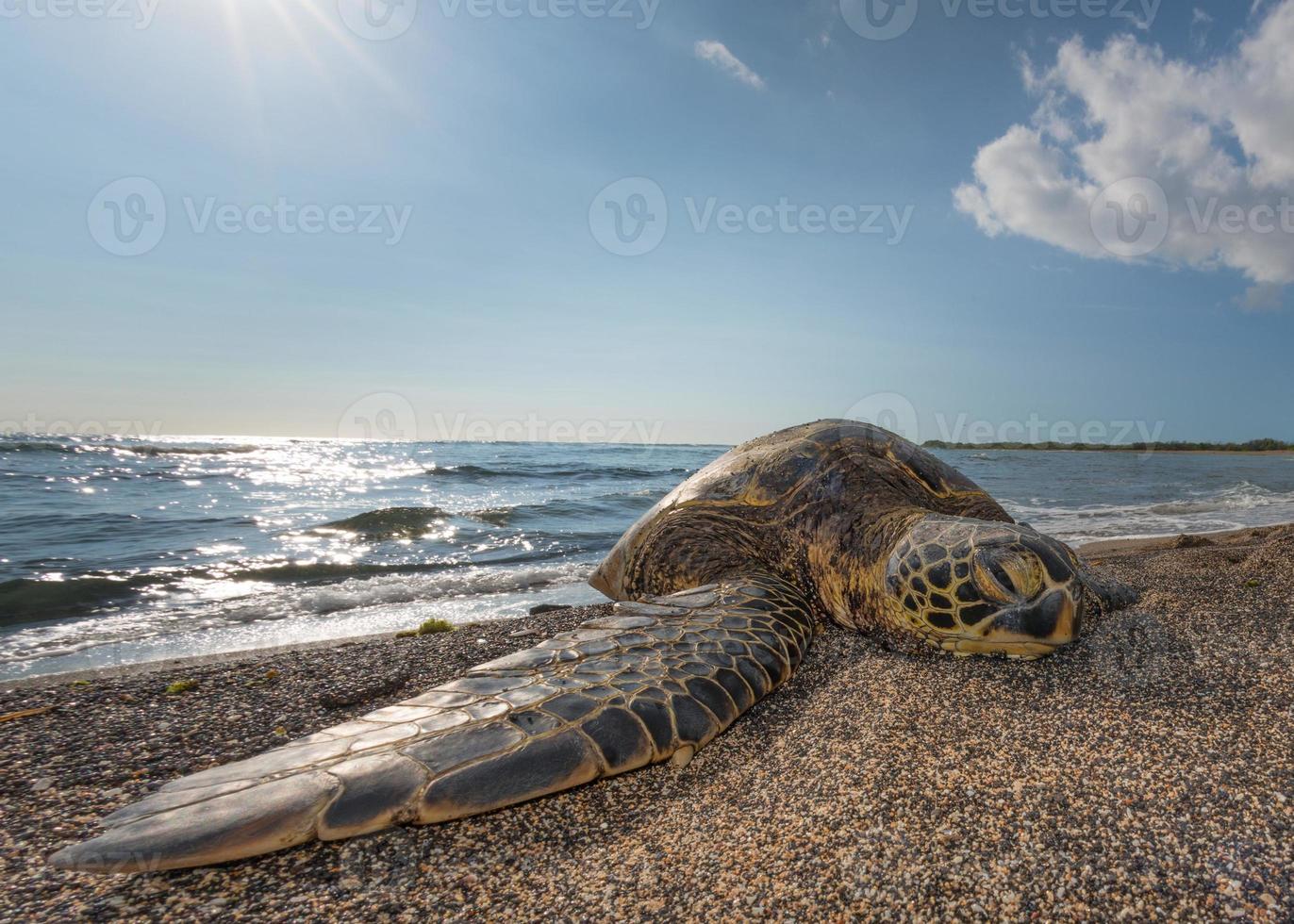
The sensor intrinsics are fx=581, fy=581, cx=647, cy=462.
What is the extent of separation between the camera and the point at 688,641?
97.8 inches

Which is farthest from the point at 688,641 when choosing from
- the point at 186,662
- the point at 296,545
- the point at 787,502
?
the point at 296,545

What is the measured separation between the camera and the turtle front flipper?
4.49ft

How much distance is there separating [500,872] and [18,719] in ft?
8.71

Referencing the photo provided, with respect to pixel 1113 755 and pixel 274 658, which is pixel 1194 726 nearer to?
pixel 1113 755

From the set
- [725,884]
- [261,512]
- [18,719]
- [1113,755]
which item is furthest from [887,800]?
[261,512]

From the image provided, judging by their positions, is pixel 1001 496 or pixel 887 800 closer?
pixel 887 800

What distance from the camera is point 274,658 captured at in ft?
11.9

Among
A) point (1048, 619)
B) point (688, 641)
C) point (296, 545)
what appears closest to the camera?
point (1048, 619)

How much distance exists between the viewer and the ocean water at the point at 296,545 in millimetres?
4871

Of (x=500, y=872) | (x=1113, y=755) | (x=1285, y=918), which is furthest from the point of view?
(x=1113, y=755)

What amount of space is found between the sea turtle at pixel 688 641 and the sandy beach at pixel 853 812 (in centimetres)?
15

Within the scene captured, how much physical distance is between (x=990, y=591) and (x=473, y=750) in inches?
83.2

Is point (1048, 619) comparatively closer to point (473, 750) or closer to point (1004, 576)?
point (1004, 576)

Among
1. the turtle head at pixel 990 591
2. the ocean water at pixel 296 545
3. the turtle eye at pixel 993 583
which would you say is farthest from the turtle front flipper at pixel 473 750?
the ocean water at pixel 296 545
